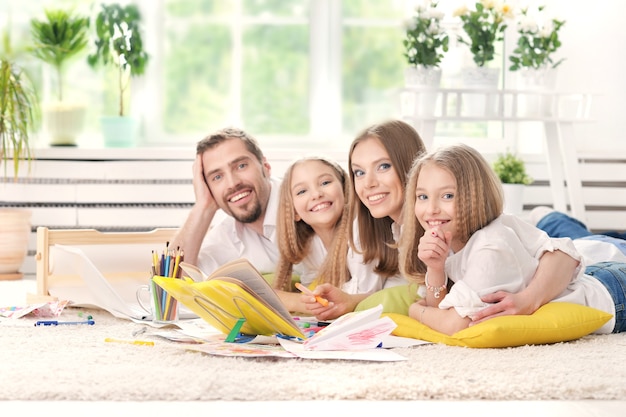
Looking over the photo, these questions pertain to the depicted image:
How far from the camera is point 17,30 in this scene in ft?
14.0

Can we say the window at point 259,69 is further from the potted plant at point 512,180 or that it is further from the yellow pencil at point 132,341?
the yellow pencil at point 132,341

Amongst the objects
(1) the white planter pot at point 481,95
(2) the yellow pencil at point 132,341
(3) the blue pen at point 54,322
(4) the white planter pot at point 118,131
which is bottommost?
(3) the blue pen at point 54,322

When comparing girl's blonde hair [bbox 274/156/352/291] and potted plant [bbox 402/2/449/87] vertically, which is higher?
potted plant [bbox 402/2/449/87]

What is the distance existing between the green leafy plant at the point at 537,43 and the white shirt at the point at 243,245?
4.80 feet

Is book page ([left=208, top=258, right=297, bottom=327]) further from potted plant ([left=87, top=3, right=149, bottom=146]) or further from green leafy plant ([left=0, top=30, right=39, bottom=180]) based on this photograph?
potted plant ([left=87, top=3, right=149, bottom=146])

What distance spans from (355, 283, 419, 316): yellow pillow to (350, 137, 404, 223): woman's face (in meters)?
0.19

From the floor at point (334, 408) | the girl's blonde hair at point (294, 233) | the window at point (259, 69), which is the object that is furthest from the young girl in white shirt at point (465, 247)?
the window at point (259, 69)

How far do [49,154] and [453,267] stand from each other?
248cm

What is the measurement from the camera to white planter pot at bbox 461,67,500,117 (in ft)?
11.8

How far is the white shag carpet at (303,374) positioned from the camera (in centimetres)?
143

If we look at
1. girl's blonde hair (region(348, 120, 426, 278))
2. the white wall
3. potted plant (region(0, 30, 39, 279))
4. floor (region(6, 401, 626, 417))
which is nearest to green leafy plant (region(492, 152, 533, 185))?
the white wall

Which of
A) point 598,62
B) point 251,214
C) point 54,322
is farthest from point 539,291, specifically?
point 598,62

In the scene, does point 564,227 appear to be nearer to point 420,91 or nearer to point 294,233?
point 420,91

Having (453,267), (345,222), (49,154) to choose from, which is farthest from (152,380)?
(49,154)
